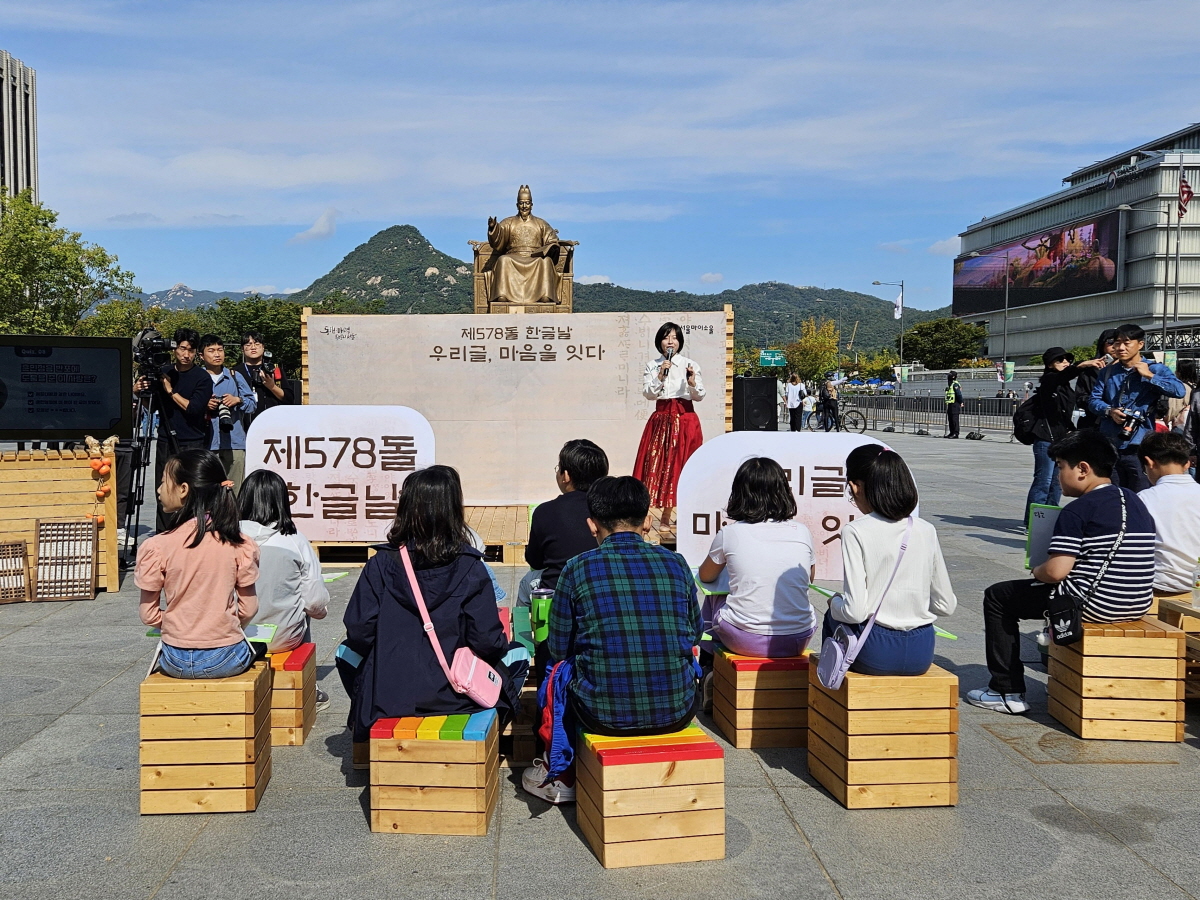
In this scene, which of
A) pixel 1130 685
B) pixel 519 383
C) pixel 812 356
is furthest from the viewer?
pixel 812 356

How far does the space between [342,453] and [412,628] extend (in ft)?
15.6

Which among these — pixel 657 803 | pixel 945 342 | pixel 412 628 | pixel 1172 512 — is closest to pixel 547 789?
pixel 657 803

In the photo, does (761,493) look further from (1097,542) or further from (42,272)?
(42,272)

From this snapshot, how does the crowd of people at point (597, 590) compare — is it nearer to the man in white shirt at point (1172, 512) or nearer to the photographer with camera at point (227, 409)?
the man in white shirt at point (1172, 512)

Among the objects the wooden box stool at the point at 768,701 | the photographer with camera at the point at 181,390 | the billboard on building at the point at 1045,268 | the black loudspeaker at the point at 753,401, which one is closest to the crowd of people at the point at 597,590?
the wooden box stool at the point at 768,701

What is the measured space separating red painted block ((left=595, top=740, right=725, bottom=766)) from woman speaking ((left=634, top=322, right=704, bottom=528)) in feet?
18.7

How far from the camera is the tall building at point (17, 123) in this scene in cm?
9644

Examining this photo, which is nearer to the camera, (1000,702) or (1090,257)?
(1000,702)

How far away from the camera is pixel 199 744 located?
3.74 m

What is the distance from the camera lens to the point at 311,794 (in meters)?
3.99

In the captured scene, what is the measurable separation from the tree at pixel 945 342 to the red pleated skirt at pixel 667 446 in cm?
8805

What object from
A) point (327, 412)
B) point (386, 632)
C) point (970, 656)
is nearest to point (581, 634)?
point (386, 632)

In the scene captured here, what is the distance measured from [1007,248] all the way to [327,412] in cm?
10173

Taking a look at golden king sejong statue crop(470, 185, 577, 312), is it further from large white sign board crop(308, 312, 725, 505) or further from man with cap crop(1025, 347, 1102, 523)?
man with cap crop(1025, 347, 1102, 523)
